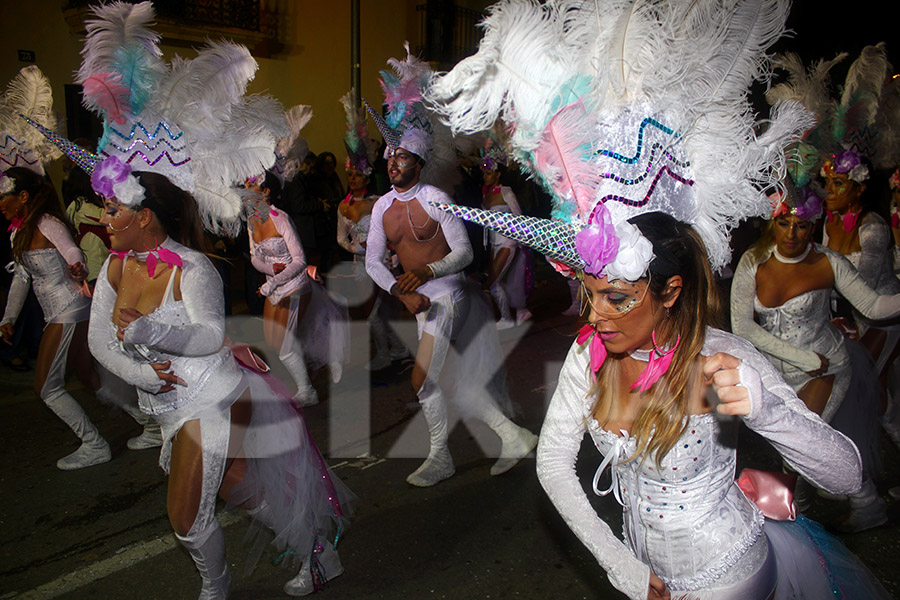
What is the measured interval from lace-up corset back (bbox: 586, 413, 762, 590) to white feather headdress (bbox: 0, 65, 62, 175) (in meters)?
4.96

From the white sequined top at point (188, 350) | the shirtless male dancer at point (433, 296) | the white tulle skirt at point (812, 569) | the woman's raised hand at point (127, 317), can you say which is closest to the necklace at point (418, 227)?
the shirtless male dancer at point (433, 296)

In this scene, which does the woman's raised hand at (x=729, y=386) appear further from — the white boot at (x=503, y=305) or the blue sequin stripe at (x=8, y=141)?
the white boot at (x=503, y=305)

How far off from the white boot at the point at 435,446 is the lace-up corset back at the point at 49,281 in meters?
2.77

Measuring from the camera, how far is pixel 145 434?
212 inches

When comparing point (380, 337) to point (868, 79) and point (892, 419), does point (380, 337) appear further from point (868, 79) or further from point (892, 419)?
point (868, 79)

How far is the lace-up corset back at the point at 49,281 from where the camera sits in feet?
16.7

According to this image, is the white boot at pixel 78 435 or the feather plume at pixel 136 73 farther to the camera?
the white boot at pixel 78 435

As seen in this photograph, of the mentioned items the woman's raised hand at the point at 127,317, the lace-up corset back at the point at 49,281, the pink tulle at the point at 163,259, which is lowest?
the lace-up corset back at the point at 49,281

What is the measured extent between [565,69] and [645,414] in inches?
44.4

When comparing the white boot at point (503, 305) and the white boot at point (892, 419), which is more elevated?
the white boot at point (892, 419)

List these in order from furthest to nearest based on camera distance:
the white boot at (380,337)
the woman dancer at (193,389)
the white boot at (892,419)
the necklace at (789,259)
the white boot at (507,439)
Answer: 1. the white boot at (380,337)
2. the white boot at (507,439)
3. the white boot at (892,419)
4. the necklace at (789,259)
5. the woman dancer at (193,389)

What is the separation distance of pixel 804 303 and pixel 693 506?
2.25 m

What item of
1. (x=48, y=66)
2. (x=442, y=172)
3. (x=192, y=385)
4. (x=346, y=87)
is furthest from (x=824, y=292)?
(x=346, y=87)

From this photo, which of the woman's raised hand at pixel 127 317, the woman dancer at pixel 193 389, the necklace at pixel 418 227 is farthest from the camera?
the necklace at pixel 418 227
